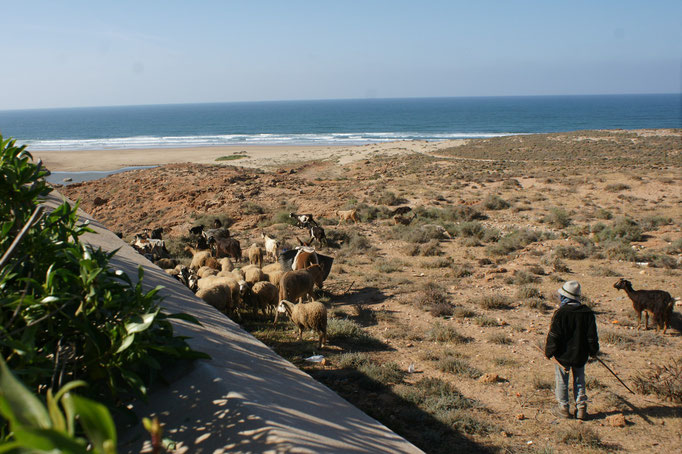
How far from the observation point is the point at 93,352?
281 cm

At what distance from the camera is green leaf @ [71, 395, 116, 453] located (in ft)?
3.72

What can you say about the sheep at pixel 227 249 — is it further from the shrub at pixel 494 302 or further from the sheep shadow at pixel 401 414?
the sheep shadow at pixel 401 414

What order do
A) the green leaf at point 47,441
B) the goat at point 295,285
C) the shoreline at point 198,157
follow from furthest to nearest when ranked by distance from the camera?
the shoreline at point 198,157
the goat at point 295,285
the green leaf at point 47,441

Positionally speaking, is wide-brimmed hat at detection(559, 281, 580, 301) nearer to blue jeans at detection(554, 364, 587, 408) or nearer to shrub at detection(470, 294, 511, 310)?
blue jeans at detection(554, 364, 587, 408)

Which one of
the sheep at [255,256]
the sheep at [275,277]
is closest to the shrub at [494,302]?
the sheep at [275,277]

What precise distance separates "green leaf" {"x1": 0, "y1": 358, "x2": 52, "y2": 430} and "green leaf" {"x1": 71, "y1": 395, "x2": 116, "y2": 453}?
0.14 meters

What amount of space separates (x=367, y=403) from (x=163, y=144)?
262 feet

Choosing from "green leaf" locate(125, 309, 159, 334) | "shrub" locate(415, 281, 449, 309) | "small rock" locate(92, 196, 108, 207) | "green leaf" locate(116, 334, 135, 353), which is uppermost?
"green leaf" locate(125, 309, 159, 334)

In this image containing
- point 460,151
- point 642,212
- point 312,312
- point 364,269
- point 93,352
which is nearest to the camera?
point 93,352

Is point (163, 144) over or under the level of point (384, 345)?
over

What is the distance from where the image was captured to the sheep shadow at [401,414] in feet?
17.1

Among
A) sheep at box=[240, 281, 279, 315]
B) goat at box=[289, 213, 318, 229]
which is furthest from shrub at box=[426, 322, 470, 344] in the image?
goat at box=[289, 213, 318, 229]

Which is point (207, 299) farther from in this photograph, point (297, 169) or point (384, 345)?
point (297, 169)

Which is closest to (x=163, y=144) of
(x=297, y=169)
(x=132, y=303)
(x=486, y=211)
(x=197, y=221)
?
(x=297, y=169)
